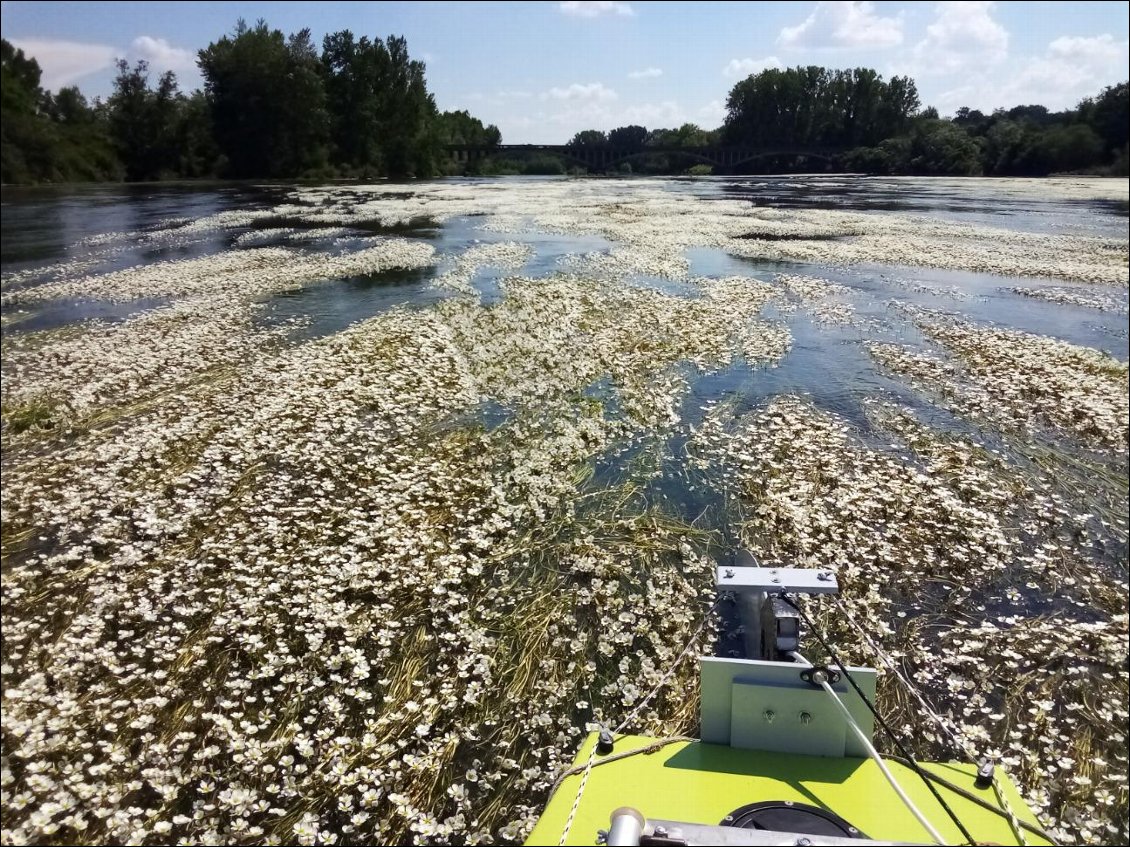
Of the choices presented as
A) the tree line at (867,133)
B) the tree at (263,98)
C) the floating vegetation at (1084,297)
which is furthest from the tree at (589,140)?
the floating vegetation at (1084,297)

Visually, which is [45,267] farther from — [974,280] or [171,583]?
[974,280]

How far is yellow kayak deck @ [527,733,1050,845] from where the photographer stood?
→ 3.95m

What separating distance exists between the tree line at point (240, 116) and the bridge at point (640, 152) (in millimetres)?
47404

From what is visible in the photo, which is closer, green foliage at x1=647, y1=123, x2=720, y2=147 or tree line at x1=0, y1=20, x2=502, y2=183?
tree line at x1=0, y1=20, x2=502, y2=183

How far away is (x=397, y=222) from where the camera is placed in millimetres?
47938

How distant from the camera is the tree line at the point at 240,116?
89.3 meters

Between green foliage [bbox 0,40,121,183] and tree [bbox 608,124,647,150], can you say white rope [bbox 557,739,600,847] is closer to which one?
green foliage [bbox 0,40,121,183]

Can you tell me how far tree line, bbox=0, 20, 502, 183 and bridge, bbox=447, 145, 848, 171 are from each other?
47.4m

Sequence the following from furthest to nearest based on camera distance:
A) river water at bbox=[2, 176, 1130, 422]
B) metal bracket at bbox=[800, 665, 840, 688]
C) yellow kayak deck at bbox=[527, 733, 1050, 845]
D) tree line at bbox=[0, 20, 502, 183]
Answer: tree line at bbox=[0, 20, 502, 183] → river water at bbox=[2, 176, 1130, 422] → metal bracket at bbox=[800, 665, 840, 688] → yellow kayak deck at bbox=[527, 733, 1050, 845]

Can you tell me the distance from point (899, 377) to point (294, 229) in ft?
125

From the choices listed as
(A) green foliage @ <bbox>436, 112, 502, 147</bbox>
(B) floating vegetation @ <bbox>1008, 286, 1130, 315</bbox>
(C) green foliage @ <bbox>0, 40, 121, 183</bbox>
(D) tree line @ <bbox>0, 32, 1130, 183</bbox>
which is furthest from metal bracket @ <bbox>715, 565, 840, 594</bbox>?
(A) green foliage @ <bbox>436, 112, 502, 147</bbox>

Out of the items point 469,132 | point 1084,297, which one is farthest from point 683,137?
point 1084,297

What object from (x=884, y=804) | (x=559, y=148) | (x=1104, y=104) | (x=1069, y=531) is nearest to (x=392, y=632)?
(x=884, y=804)

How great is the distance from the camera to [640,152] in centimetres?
17475
